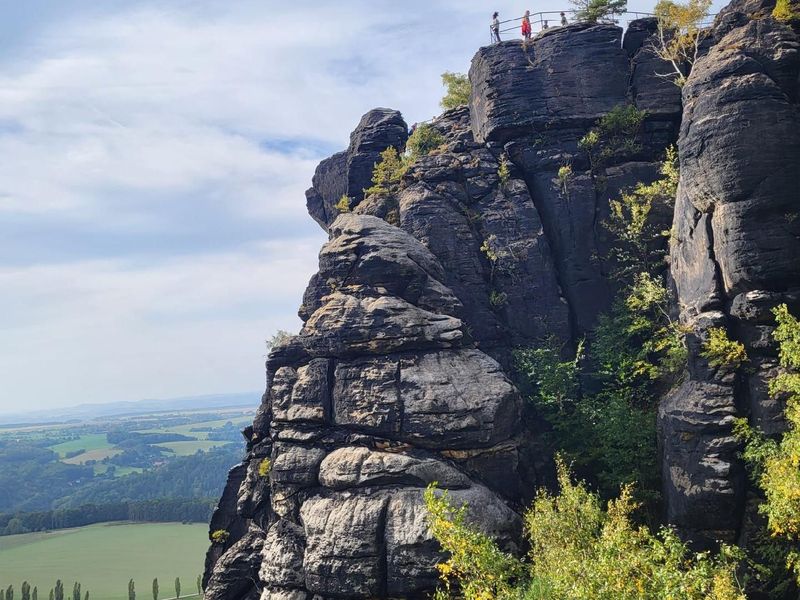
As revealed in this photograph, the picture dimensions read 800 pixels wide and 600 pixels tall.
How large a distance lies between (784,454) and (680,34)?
26621mm

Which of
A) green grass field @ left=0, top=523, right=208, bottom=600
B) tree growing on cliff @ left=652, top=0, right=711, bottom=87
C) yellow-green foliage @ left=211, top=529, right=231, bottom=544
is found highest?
tree growing on cliff @ left=652, top=0, right=711, bottom=87

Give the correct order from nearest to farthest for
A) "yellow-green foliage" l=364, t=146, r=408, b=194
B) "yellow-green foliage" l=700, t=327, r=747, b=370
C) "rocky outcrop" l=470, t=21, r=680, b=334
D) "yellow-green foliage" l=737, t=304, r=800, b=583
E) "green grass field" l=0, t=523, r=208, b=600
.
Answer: "yellow-green foliage" l=737, t=304, r=800, b=583, "yellow-green foliage" l=700, t=327, r=747, b=370, "rocky outcrop" l=470, t=21, r=680, b=334, "yellow-green foliage" l=364, t=146, r=408, b=194, "green grass field" l=0, t=523, r=208, b=600

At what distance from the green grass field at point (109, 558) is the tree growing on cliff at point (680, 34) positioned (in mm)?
127783

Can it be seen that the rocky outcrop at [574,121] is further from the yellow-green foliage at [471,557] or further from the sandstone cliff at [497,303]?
the yellow-green foliage at [471,557]

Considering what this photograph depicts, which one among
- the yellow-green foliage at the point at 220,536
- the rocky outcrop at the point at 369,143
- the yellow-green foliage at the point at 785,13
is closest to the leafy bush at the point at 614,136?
the yellow-green foliage at the point at 785,13

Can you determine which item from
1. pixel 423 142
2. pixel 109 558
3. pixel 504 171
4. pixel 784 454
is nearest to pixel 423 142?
pixel 423 142

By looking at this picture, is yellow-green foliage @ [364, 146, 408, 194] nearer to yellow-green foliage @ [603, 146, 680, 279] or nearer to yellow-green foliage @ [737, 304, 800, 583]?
yellow-green foliage @ [603, 146, 680, 279]

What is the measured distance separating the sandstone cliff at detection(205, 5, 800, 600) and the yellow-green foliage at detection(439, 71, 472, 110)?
87.2 inches

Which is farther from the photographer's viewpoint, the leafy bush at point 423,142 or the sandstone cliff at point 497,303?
the leafy bush at point 423,142

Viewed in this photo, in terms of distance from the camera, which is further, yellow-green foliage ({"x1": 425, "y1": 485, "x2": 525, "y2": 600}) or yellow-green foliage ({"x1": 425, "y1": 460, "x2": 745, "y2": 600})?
yellow-green foliage ({"x1": 425, "y1": 485, "x2": 525, "y2": 600})

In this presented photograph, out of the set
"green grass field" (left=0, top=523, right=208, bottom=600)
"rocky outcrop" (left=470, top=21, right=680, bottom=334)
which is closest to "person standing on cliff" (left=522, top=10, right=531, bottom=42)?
"rocky outcrop" (left=470, top=21, right=680, bottom=334)

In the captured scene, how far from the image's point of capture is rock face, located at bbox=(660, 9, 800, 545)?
24.1 metres

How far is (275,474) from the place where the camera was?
30.1 meters

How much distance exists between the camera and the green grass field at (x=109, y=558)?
130500 mm
